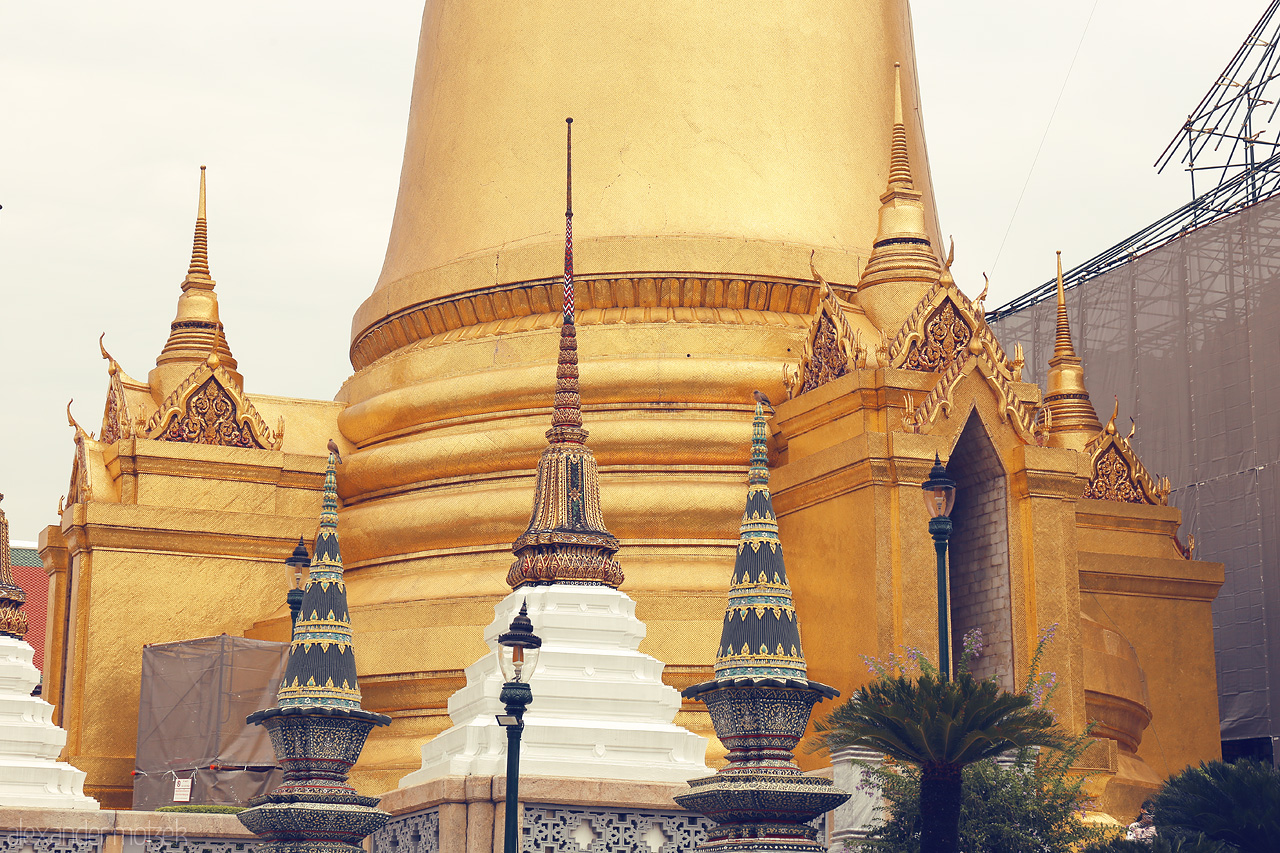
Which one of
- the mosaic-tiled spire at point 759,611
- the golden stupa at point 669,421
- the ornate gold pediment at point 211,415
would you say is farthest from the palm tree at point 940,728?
the ornate gold pediment at point 211,415

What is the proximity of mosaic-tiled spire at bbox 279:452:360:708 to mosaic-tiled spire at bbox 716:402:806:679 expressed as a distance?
2.42 metres

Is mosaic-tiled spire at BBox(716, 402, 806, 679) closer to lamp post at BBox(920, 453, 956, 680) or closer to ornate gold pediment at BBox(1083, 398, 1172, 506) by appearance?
lamp post at BBox(920, 453, 956, 680)

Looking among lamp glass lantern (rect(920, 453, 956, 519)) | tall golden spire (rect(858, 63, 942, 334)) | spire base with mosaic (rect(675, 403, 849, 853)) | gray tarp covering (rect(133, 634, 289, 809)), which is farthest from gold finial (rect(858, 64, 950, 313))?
spire base with mosaic (rect(675, 403, 849, 853))

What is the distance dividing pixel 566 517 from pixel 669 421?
4.00m

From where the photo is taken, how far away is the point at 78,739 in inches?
693

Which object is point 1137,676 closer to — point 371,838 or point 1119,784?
point 1119,784

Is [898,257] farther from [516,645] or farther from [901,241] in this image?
[516,645]

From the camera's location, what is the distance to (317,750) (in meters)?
12.1

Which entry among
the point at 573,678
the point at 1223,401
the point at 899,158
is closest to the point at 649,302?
the point at 899,158

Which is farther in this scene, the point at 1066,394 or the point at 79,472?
the point at 1066,394

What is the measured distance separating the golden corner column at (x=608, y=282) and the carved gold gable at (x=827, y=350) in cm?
58

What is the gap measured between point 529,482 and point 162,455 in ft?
10.8

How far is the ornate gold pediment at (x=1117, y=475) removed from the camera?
2081cm

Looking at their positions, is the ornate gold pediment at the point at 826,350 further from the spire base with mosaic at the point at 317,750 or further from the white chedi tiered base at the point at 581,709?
the spire base with mosaic at the point at 317,750
